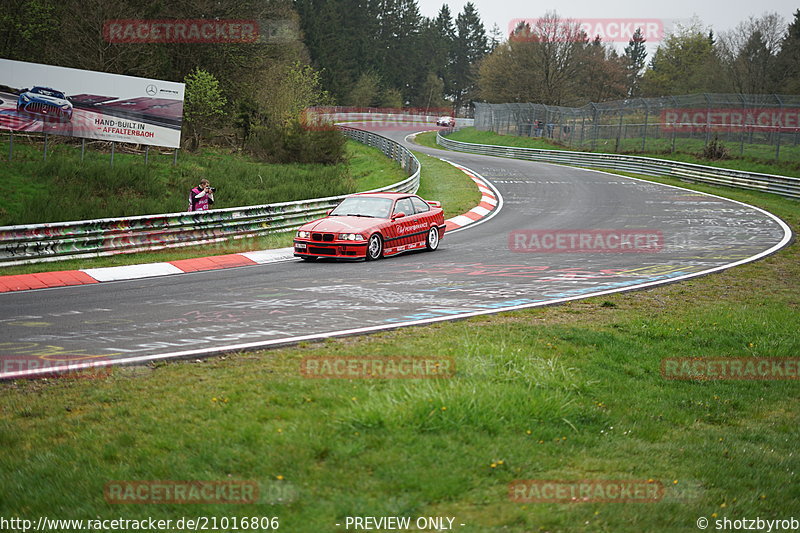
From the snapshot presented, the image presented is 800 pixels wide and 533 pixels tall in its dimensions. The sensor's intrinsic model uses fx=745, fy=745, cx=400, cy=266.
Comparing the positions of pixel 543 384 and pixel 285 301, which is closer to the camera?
pixel 543 384

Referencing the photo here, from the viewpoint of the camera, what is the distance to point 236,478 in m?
4.53

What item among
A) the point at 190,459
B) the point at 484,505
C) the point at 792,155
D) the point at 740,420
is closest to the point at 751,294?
the point at 740,420

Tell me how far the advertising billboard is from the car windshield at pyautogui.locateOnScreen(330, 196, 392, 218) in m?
10.2

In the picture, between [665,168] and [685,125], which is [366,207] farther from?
[685,125]

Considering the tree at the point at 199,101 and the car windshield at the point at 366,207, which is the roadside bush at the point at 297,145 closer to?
the tree at the point at 199,101

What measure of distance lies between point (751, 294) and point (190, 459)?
421 inches

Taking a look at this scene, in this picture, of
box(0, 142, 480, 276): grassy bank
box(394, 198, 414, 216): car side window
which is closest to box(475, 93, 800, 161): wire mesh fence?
box(0, 142, 480, 276): grassy bank

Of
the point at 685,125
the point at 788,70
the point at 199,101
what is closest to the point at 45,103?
the point at 199,101

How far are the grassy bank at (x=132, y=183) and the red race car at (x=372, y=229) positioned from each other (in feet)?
18.4

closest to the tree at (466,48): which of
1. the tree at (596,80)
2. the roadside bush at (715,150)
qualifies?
the tree at (596,80)

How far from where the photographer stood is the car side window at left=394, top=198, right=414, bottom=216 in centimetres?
1672

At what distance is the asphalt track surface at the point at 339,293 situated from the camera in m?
8.37

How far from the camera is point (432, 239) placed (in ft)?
→ 57.1

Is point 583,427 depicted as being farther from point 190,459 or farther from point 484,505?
point 190,459
